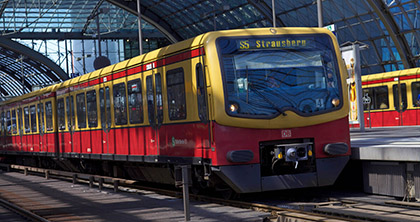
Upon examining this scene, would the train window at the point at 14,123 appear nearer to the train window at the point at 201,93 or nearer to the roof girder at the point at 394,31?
the train window at the point at 201,93

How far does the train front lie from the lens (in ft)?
42.8

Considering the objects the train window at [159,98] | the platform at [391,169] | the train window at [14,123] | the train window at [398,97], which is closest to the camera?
the platform at [391,169]

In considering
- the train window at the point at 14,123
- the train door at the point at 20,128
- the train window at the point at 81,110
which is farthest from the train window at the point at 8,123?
the train window at the point at 81,110

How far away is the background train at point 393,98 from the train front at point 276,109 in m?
18.9

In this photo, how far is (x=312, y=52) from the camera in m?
13.9

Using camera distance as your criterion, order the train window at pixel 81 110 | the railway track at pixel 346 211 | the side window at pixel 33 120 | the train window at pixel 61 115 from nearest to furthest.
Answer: the railway track at pixel 346 211, the train window at pixel 81 110, the train window at pixel 61 115, the side window at pixel 33 120

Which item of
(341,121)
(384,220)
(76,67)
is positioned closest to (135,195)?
(341,121)

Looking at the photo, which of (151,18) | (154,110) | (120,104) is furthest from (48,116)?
(151,18)

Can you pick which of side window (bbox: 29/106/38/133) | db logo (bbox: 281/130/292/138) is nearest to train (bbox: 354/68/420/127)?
side window (bbox: 29/106/38/133)

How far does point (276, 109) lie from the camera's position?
13.4 meters

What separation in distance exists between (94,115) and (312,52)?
8624mm

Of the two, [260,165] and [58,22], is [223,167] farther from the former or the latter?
[58,22]

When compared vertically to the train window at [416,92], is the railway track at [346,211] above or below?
below

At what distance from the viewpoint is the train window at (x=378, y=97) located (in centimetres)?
3403
